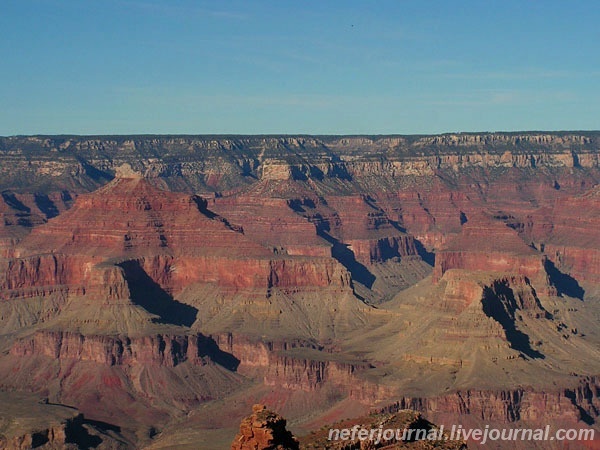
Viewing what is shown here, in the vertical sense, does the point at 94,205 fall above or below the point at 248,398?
above

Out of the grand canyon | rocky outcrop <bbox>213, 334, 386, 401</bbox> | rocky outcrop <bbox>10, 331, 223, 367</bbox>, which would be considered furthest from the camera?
rocky outcrop <bbox>10, 331, 223, 367</bbox>

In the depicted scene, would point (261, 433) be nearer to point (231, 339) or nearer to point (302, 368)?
point (302, 368)

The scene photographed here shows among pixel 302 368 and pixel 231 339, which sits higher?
pixel 231 339

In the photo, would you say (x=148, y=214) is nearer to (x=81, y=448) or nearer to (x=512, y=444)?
(x=81, y=448)

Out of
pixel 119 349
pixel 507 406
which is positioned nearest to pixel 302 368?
pixel 119 349


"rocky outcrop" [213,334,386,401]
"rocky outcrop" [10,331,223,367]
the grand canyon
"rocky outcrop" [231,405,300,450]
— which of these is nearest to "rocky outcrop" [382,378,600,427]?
the grand canyon

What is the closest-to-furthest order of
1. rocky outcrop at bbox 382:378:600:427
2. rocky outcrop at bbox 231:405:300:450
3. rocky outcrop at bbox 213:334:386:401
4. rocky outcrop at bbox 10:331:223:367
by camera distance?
rocky outcrop at bbox 231:405:300:450 < rocky outcrop at bbox 382:378:600:427 < rocky outcrop at bbox 213:334:386:401 < rocky outcrop at bbox 10:331:223:367

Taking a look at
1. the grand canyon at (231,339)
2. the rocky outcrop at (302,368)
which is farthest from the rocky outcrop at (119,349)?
the rocky outcrop at (302,368)

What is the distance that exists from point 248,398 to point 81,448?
2225 centimetres

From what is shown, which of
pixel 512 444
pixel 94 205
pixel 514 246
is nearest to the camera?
pixel 512 444

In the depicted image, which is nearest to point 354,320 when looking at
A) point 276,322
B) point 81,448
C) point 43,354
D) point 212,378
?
point 276,322

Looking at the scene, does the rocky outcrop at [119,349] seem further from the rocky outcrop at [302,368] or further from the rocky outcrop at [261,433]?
the rocky outcrop at [261,433]

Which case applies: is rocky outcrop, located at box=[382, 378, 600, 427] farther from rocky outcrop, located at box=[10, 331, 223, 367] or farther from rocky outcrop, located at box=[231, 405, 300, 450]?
rocky outcrop, located at box=[231, 405, 300, 450]

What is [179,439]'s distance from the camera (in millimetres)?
111625
